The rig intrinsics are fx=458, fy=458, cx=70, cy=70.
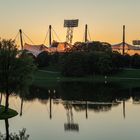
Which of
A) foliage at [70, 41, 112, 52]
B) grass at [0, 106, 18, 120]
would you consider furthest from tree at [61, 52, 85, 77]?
grass at [0, 106, 18, 120]

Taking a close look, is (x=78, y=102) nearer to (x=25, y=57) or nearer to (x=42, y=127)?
(x=25, y=57)

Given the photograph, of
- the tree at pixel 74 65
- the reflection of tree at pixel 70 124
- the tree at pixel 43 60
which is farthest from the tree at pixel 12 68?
the tree at pixel 43 60

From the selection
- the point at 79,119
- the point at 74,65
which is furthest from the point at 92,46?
the point at 79,119

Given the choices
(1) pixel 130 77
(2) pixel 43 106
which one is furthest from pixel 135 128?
(1) pixel 130 77

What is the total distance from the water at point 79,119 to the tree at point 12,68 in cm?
353

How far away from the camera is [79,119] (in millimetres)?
49281

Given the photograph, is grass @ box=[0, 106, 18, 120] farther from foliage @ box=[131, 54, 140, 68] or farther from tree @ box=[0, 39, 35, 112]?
foliage @ box=[131, 54, 140, 68]

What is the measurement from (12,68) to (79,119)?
9065 millimetres

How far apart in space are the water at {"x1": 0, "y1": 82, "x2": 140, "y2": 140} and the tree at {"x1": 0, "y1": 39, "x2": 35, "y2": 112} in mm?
3532

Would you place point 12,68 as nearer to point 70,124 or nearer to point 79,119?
point 79,119

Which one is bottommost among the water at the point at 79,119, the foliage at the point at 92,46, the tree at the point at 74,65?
the water at the point at 79,119

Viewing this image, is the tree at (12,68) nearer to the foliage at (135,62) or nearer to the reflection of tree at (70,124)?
the reflection of tree at (70,124)

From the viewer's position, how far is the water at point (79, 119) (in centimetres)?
3844

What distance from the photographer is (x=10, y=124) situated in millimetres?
42531
